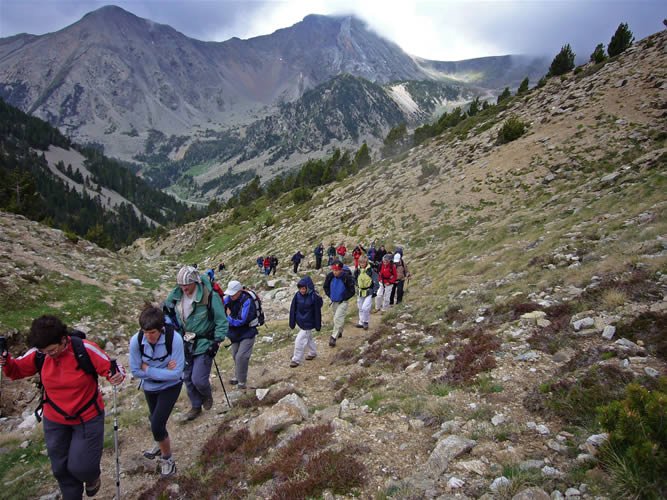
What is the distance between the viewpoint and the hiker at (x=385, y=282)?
44.6ft

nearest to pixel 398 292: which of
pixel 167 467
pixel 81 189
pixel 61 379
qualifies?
pixel 167 467

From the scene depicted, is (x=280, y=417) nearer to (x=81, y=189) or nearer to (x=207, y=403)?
(x=207, y=403)

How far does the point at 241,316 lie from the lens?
25.8ft

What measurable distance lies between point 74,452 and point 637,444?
621 cm

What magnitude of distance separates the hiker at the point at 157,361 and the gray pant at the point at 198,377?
4.05 feet

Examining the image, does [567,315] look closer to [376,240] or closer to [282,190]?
[376,240]

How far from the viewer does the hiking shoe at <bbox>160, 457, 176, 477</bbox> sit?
18.5ft

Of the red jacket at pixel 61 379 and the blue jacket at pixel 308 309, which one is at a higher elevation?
the red jacket at pixel 61 379

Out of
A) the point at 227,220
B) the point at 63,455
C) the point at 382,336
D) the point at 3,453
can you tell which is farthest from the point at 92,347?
the point at 227,220

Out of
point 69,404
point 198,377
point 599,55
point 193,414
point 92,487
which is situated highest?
point 599,55

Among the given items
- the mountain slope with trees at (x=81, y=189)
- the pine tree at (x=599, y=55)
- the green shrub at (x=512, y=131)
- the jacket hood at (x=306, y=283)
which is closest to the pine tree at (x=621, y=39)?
the pine tree at (x=599, y=55)

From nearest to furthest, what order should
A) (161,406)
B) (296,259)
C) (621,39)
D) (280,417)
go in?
1. (161,406)
2. (280,417)
3. (296,259)
4. (621,39)

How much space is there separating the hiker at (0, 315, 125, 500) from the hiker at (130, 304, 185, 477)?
417mm

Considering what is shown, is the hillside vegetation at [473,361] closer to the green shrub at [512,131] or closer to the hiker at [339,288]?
the hiker at [339,288]
